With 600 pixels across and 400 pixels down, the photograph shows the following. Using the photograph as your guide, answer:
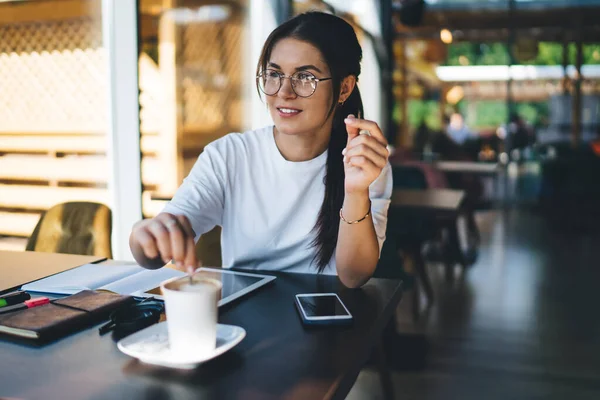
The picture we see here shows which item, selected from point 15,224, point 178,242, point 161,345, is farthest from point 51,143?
point 161,345

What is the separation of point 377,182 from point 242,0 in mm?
3365

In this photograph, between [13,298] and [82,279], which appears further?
[82,279]

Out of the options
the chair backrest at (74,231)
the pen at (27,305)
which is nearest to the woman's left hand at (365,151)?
the pen at (27,305)

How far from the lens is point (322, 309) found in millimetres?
1221

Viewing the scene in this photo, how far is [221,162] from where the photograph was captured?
68.0 inches

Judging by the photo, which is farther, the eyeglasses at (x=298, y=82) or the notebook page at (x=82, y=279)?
the eyeglasses at (x=298, y=82)

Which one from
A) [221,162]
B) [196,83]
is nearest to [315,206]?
[221,162]

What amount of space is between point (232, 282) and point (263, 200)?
335mm

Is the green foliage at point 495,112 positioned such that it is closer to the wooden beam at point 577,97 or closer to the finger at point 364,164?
the wooden beam at point 577,97

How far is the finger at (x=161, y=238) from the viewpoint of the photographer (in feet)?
3.59

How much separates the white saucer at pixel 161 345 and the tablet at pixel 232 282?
239 millimetres

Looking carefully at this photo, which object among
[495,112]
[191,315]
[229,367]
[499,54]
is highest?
[499,54]

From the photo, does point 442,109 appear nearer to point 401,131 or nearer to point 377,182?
point 401,131

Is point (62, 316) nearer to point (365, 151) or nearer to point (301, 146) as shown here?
point (365, 151)
